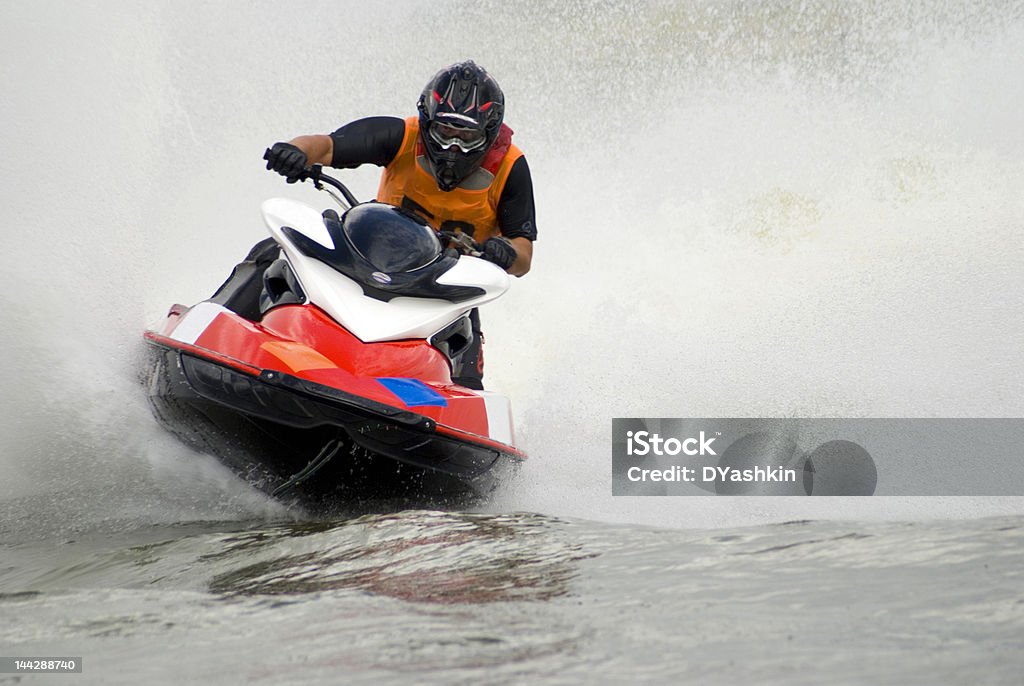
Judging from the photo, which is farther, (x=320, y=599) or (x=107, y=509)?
(x=107, y=509)

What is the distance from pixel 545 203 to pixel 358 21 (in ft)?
10.00

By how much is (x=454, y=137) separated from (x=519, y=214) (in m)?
0.67

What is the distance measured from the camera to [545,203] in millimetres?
10766

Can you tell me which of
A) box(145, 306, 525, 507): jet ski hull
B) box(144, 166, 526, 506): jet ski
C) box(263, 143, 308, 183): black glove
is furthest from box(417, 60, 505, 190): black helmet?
box(145, 306, 525, 507): jet ski hull

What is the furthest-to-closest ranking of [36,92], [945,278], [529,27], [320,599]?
[529,27] < [945,278] < [36,92] < [320,599]

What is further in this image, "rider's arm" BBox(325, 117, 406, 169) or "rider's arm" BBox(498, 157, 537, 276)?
"rider's arm" BBox(498, 157, 537, 276)

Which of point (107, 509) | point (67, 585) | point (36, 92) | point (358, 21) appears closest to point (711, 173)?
point (358, 21)

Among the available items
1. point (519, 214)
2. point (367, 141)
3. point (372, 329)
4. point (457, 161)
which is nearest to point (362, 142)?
point (367, 141)

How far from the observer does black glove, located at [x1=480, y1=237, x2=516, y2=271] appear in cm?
464

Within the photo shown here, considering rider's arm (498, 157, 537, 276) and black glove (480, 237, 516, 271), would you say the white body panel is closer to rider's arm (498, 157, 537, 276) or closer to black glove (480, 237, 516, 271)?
black glove (480, 237, 516, 271)

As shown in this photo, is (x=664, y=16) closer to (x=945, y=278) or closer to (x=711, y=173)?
(x=711, y=173)

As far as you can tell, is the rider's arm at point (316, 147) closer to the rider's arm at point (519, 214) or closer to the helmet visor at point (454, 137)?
the helmet visor at point (454, 137)

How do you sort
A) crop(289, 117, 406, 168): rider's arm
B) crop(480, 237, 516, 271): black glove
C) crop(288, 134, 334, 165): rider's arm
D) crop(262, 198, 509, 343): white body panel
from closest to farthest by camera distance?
crop(262, 198, 509, 343): white body panel
crop(480, 237, 516, 271): black glove
crop(288, 134, 334, 165): rider's arm
crop(289, 117, 406, 168): rider's arm

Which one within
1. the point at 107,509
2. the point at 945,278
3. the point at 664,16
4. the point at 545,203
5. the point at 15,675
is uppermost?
the point at 664,16
